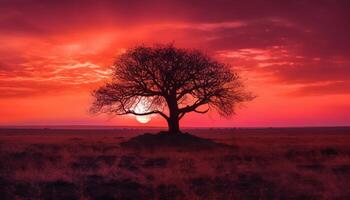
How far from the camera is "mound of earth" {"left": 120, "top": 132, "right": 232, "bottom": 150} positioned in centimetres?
4146

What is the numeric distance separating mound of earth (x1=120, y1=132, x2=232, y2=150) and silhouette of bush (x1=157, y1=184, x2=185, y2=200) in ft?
71.9

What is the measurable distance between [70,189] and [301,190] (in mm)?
8250

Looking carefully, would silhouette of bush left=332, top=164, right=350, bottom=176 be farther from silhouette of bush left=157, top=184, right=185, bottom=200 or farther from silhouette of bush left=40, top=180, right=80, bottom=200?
silhouette of bush left=40, top=180, right=80, bottom=200

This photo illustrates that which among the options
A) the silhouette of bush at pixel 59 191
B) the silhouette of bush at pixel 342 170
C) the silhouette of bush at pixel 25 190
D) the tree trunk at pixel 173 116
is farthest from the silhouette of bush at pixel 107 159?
the tree trunk at pixel 173 116

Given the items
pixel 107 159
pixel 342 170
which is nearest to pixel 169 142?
pixel 107 159

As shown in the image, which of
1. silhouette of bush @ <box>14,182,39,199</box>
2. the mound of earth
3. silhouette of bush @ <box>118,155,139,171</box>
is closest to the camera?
silhouette of bush @ <box>14,182,39,199</box>

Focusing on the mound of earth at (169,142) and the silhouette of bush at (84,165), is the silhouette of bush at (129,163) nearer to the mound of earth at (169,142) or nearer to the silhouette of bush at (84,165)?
the silhouette of bush at (84,165)

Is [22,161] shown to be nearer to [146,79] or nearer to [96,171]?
[96,171]

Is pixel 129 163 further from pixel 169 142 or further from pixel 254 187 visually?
pixel 169 142

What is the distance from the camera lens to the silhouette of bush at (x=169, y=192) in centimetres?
1616

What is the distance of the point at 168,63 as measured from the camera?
1850 inches

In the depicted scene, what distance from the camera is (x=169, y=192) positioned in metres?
17.0

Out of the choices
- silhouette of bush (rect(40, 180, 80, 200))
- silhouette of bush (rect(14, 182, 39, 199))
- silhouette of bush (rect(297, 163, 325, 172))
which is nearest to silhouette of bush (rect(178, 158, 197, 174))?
silhouette of bush (rect(297, 163, 325, 172))

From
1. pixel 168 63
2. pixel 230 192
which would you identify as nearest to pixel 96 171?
pixel 230 192
